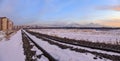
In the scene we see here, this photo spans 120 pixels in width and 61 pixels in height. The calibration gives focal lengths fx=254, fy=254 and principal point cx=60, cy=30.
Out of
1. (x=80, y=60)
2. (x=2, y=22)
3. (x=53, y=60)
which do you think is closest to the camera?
(x=53, y=60)

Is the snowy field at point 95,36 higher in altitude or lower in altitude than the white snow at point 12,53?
lower

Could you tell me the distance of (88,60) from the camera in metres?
13.1

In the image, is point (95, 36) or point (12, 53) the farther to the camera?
point (95, 36)

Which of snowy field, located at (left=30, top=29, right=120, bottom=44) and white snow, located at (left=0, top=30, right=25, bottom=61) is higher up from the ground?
white snow, located at (left=0, top=30, right=25, bottom=61)

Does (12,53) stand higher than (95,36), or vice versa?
(12,53)

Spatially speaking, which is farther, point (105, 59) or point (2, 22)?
point (2, 22)

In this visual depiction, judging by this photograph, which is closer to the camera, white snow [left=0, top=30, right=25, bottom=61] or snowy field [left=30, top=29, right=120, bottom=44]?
white snow [left=0, top=30, right=25, bottom=61]

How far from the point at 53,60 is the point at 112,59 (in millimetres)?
3924

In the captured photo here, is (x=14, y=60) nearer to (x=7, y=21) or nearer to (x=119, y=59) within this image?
(x=119, y=59)

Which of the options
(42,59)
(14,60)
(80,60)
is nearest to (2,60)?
(14,60)

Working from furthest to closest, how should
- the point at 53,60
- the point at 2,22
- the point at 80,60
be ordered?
the point at 2,22, the point at 80,60, the point at 53,60

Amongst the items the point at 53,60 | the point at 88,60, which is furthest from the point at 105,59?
the point at 53,60

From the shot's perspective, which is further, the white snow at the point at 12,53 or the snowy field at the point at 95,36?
the snowy field at the point at 95,36

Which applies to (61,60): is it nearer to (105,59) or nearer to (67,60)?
(67,60)
